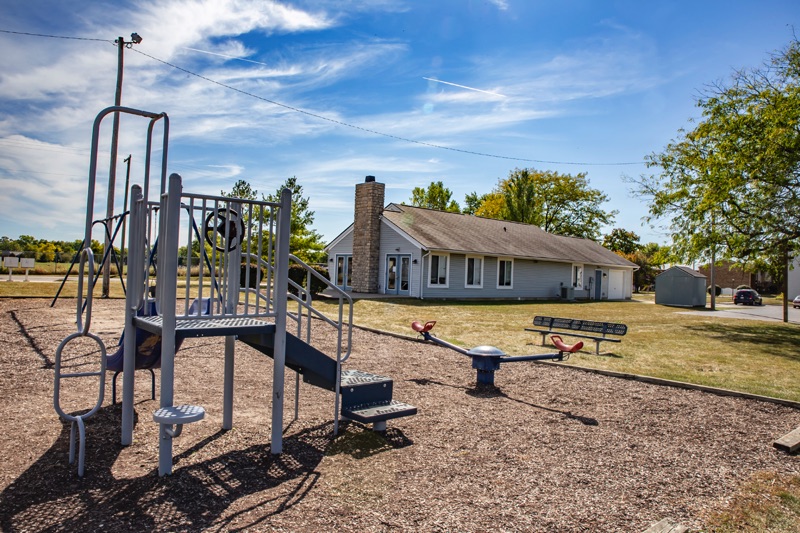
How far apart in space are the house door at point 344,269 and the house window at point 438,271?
541 centimetres

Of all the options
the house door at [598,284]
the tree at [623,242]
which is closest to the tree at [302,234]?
the house door at [598,284]

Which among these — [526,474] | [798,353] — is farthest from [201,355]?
[798,353]

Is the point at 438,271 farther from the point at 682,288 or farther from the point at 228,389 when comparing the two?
the point at 228,389

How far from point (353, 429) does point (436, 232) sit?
77.5 feet

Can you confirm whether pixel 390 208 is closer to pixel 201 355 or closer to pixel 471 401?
pixel 201 355

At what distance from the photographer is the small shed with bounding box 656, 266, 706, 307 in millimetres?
33156

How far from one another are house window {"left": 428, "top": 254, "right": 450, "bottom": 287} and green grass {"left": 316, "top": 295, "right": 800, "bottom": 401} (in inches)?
147

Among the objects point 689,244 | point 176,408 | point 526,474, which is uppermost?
point 689,244

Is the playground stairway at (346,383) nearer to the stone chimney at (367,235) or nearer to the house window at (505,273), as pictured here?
the stone chimney at (367,235)

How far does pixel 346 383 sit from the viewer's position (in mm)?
5625

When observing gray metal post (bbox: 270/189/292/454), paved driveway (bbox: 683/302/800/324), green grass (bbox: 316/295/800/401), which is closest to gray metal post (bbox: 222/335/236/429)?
gray metal post (bbox: 270/189/292/454)

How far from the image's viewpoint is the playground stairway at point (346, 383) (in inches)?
205

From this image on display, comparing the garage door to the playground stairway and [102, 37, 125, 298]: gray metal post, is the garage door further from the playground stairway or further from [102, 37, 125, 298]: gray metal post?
the playground stairway

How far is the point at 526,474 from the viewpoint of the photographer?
15.3 ft
